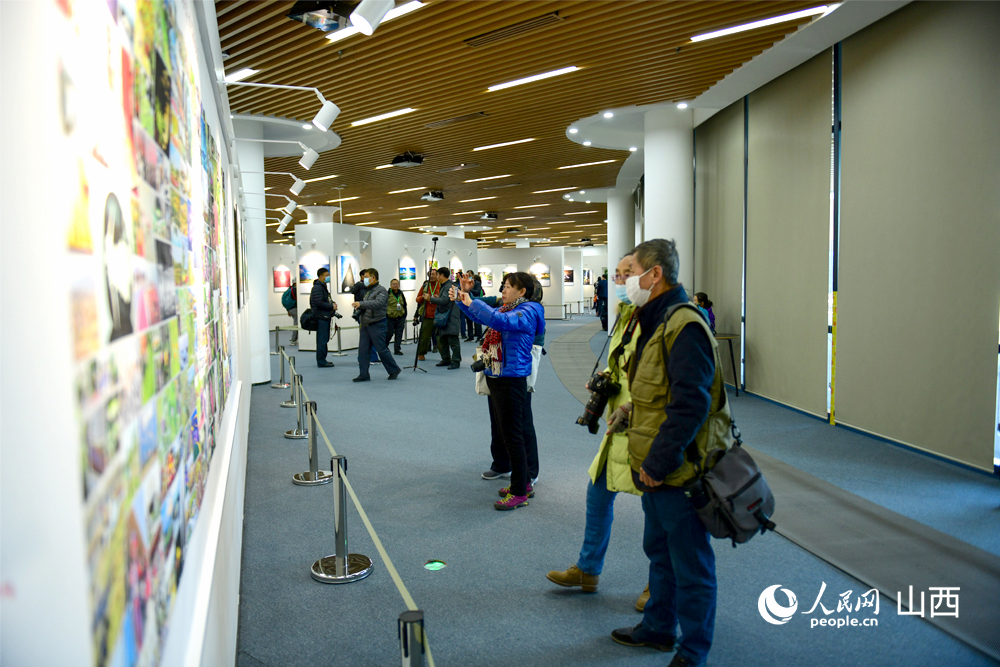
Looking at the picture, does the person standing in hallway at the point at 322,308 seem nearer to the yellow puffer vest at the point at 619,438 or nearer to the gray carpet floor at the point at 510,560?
the gray carpet floor at the point at 510,560

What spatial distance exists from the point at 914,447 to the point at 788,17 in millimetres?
4109

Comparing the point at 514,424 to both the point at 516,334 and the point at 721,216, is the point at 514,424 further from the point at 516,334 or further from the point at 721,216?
the point at 721,216

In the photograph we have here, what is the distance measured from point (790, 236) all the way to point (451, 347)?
6755mm

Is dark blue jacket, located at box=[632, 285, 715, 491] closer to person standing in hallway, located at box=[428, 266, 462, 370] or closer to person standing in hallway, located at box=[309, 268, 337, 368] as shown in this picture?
person standing in hallway, located at box=[428, 266, 462, 370]

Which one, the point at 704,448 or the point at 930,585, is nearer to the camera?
the point at 704,448

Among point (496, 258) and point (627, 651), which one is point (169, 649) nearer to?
point (627, 651)

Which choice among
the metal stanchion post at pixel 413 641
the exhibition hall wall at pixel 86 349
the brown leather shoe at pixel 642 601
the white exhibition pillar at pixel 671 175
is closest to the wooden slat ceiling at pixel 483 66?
the white exhibition pillar at pixel 671 175

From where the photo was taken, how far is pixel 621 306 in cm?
301

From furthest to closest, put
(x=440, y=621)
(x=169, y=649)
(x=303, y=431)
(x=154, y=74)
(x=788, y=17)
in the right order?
1. (x=303, y=431)
2. (x=788, y=17)
3. (x=440, y=621)
4. (x=154, y=74)
5. (x=169, y=649)

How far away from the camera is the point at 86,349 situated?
2.24 feet

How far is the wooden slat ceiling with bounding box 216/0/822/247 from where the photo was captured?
19.1 feet

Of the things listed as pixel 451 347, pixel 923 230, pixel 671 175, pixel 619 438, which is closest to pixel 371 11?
pixel 619 438

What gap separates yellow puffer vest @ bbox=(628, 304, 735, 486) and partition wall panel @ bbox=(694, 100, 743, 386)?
639 centimetres

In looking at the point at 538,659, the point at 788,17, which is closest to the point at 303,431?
the point at 538,659
